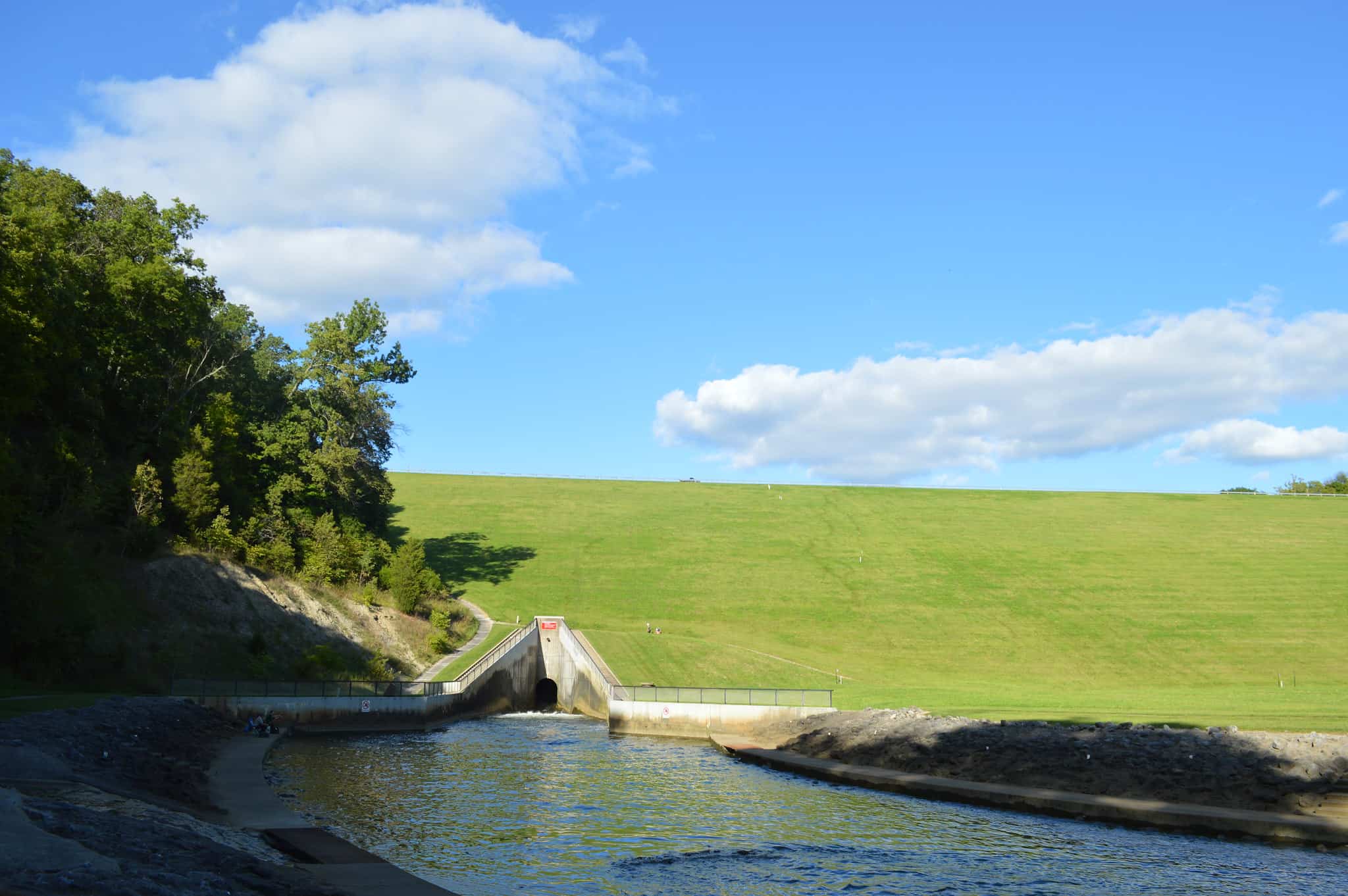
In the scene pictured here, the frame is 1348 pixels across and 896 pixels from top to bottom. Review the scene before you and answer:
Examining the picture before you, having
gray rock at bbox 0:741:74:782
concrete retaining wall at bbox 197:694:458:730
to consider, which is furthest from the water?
concrete retaining wall at bbox 197:694:458:730

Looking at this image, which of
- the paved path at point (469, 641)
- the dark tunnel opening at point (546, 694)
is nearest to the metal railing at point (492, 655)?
the paved path at point (469, 641)

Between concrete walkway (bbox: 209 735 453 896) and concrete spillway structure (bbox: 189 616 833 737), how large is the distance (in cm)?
1549

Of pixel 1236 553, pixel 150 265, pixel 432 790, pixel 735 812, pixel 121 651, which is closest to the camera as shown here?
pixel 735 812

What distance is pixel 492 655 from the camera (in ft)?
183

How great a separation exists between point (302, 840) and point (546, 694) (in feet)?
152

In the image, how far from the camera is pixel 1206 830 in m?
23.9

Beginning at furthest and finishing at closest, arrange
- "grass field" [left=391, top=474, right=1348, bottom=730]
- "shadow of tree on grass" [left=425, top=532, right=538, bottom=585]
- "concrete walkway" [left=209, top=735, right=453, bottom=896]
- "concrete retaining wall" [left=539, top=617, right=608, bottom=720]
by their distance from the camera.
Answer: "shadow of tree on grass" [left=425, top=532, right=538, bottom=585]
"grass field" [left=391, top=474, right=1348, bottom=730]
"concrete retaining wall" [left=539, top=617, right=608, bottom=720]
"concrete walkway" [left=209, top=735, right=453, bottom=896]

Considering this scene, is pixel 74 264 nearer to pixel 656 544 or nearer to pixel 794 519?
pixel 656 544

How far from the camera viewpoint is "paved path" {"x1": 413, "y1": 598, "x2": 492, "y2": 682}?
178 ft

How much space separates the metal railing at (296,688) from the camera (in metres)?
41.1

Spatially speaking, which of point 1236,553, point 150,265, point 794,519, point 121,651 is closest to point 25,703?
point 121,651

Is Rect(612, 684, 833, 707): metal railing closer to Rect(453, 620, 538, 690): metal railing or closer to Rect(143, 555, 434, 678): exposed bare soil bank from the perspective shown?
Rect(453, 620, 538, 690): metal railing

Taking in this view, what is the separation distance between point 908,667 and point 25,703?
50.6m

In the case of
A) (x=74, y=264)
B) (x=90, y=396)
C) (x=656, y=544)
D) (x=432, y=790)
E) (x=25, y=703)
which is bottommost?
(x=432, y=790)
